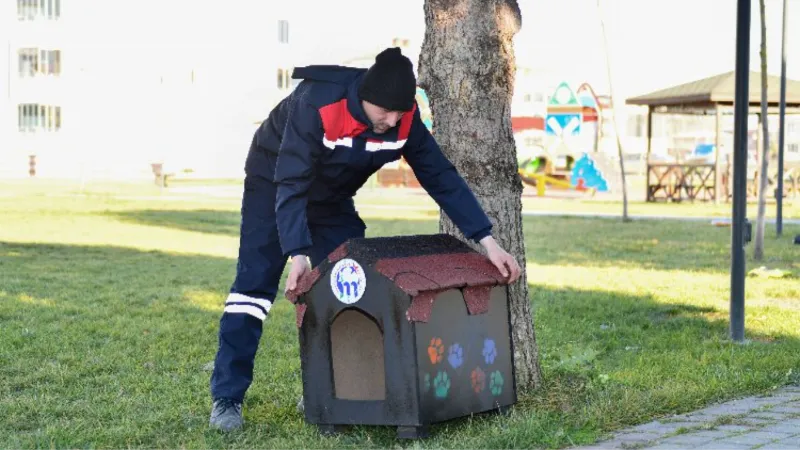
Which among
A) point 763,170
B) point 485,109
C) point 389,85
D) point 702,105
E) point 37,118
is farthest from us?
point 37,118

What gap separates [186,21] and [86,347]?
4943cm

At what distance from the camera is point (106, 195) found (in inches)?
1217

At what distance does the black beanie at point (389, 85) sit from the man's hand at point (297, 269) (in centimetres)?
71

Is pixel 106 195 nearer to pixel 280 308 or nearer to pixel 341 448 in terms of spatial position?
pixel 280 308

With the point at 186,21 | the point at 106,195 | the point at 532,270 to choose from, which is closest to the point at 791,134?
the point at 186,21

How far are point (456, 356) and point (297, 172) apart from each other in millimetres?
992

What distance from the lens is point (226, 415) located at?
5.41 m

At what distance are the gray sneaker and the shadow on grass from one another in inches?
2.6

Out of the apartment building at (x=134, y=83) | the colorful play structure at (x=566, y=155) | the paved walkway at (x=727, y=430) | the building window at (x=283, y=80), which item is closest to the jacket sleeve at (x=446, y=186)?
the paved walkway at (x=727, y=430)

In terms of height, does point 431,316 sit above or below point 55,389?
above

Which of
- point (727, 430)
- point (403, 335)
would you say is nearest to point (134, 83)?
point (403, 335)

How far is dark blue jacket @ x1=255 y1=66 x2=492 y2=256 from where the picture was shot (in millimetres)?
4980

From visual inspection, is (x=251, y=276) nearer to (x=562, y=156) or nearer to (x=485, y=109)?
(x=485, y=109)

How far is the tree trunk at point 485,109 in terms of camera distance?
6.10 m
